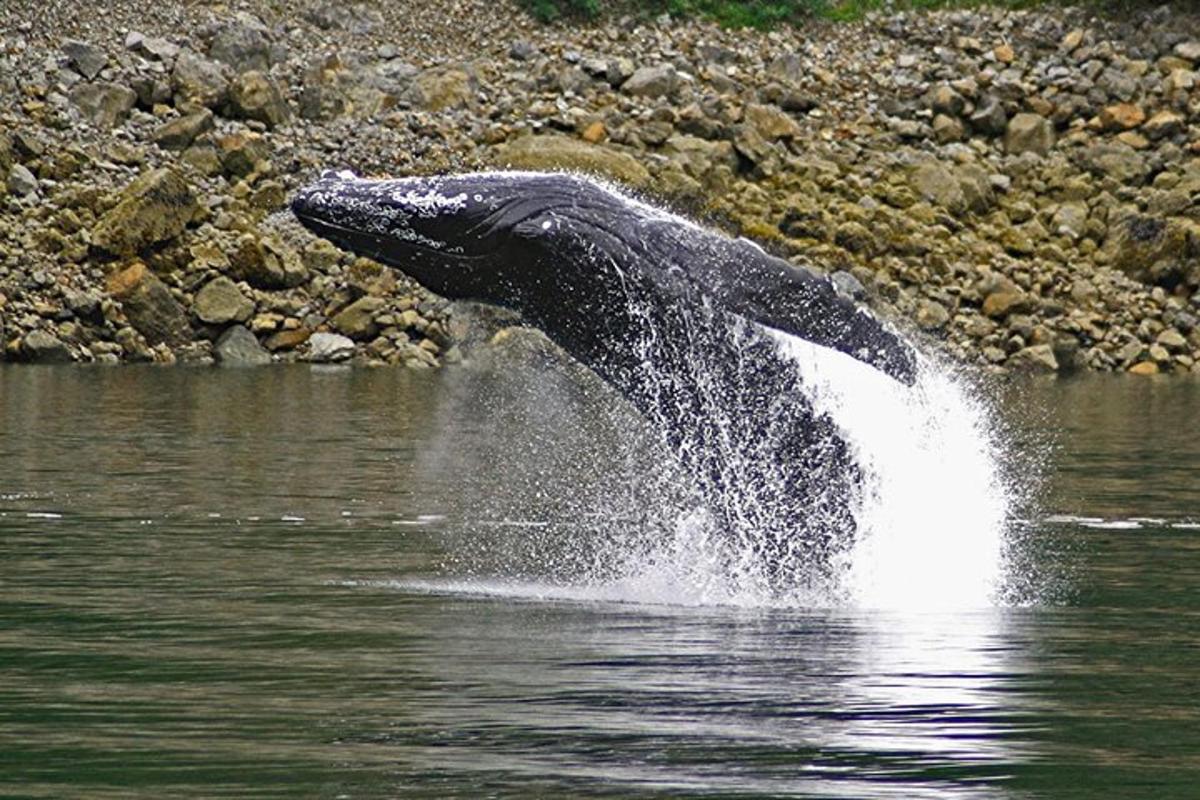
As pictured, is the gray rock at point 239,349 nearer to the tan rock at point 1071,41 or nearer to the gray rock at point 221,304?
the gray rock at point 221,304

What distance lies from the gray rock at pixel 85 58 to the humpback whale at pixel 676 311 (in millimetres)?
38691

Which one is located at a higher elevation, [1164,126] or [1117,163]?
[1164,126]

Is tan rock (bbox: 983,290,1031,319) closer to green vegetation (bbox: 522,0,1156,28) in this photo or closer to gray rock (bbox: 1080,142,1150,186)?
gray rock (bbox: 1080,142,1150,186)

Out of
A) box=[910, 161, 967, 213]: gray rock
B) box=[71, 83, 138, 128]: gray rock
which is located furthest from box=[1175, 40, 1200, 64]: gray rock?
box=[71, 83, 138, 128]: gray rock

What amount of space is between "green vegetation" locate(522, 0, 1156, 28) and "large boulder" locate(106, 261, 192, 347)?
54.0ft

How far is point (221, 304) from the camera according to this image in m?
47.4

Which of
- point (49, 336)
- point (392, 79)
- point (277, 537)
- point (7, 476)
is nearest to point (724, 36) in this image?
point (392, 79)

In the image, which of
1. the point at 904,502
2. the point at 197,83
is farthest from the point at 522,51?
the point at 904,502

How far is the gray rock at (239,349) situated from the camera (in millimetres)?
46750

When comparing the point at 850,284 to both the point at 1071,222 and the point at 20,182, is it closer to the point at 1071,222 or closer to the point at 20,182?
A: the point at 1071,222

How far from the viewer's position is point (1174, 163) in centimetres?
5484

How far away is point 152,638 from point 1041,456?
1669 cm

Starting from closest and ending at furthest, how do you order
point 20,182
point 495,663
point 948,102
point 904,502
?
point 495,663 < point 904,502 < point 20,182 < point 948,102

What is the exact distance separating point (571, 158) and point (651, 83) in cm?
504
